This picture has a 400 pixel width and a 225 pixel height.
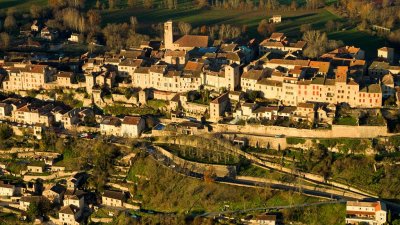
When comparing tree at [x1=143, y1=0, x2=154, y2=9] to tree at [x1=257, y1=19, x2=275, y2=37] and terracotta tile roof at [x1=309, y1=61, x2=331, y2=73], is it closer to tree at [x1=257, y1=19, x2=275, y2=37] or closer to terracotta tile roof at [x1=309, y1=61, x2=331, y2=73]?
tree at [x1=257, y1=19, x2=275, y2=37]

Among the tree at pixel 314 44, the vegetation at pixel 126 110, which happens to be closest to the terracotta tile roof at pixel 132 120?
the vegetation at pixel 126 110

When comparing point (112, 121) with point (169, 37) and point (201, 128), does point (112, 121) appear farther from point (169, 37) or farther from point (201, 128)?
point (169, 37)

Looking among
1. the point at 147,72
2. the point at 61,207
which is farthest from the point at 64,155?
the point at 147,72

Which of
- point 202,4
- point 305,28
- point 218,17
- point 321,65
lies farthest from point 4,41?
point 321,65

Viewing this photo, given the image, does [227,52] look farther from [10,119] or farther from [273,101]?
[10,119]

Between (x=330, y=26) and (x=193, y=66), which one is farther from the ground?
(x=330, y=26)

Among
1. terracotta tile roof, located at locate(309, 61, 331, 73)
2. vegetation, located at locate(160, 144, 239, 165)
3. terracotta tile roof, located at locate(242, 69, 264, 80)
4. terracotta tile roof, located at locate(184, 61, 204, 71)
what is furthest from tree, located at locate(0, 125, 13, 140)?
terracotta tile roof, located at locate(309, 61, 331, 73)
